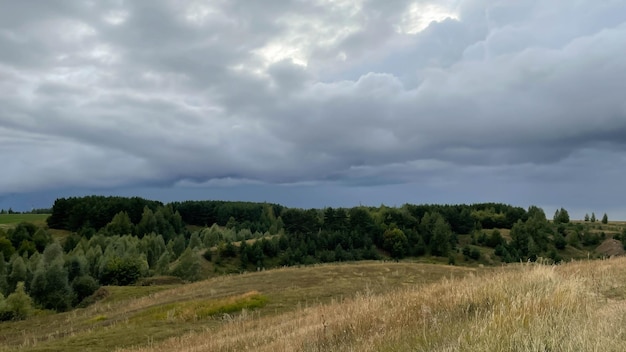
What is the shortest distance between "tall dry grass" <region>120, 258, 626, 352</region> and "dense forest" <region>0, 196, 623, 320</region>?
80500 mm

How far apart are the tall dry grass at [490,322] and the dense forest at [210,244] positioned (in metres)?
80.5

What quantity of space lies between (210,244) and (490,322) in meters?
155

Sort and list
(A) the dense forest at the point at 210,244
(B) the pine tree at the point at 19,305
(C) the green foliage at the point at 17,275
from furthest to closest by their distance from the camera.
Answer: (A) the dense forest at the point at 210,244 → (C) the green foliage at the point at 17,275 → (B) the pine tree at the point at 19,305

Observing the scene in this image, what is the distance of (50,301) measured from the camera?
85312 millimetres

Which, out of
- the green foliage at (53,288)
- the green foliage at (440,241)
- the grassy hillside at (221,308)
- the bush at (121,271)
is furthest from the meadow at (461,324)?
the green foliage at (440,241)

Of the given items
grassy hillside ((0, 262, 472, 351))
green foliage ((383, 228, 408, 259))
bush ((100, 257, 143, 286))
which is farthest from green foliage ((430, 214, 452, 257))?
grassy hillside ((0, 262, 472, 351))

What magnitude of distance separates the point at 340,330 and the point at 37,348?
1640cm

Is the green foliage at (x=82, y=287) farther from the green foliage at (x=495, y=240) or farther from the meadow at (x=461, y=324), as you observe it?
the green foliage at (x=495, y=240)

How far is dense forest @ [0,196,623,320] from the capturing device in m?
95.6

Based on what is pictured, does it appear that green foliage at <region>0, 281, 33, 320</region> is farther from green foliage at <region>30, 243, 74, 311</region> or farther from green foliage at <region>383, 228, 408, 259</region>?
green foliage at <region>383, 228, 408, 259</region>

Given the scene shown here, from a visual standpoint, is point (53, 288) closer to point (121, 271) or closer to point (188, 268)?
point (121, 271)

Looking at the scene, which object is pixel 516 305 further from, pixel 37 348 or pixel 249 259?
pixel 249 259

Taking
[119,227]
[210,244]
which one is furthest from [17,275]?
[119,227]

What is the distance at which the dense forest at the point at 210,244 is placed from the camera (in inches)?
3762
